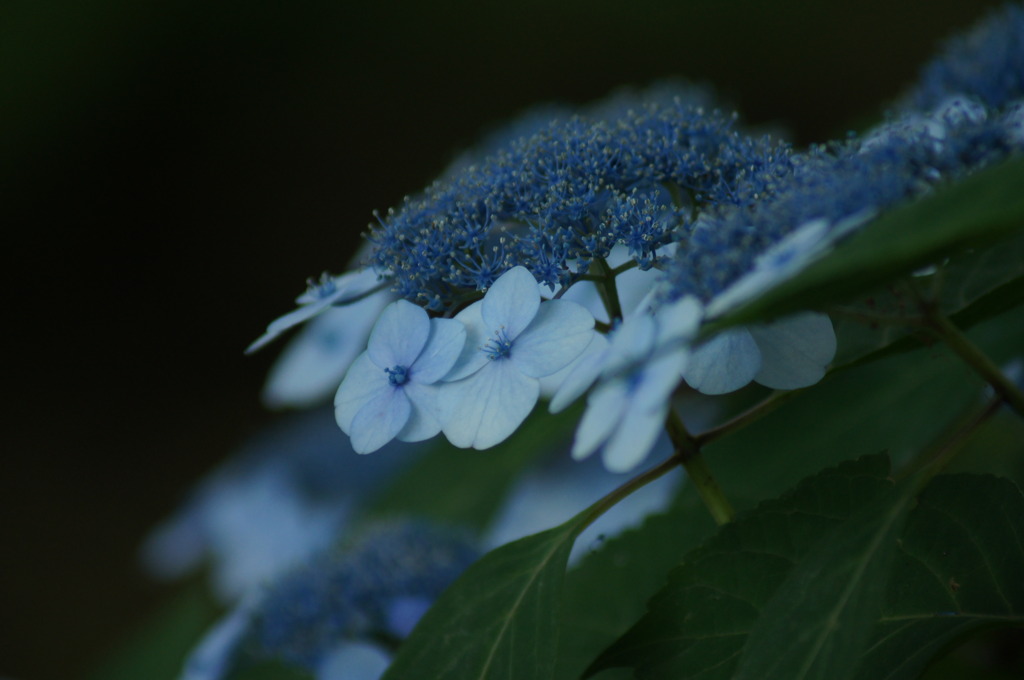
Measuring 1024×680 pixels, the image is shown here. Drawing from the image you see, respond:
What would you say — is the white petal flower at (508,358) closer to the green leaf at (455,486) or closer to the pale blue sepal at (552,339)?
the pale blue sepal at (552,339)

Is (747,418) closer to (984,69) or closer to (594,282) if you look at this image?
(594,282)

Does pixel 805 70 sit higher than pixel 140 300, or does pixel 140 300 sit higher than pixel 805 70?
pixel 140 300

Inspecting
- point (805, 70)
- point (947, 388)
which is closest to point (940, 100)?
point (947, 388)

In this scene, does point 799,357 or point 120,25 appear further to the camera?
point 120,25

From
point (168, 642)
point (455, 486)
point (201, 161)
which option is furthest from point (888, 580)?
point (201, 161)

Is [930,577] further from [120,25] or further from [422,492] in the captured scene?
[120,25]
